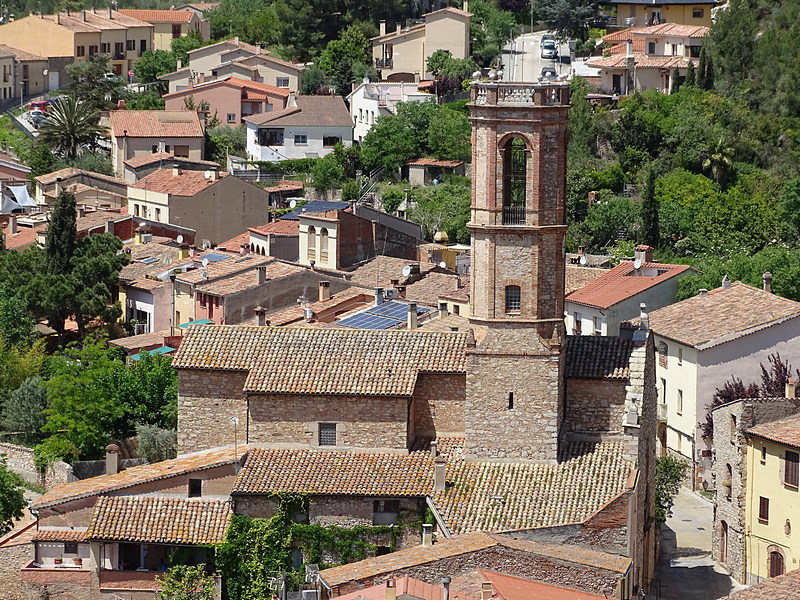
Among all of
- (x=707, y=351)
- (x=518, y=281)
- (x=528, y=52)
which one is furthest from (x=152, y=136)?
(x=518, y=281)

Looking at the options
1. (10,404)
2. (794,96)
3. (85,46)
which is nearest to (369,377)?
(10,404)

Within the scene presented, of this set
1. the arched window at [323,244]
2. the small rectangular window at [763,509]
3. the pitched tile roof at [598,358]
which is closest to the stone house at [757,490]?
the small rectangular window at [763,509]

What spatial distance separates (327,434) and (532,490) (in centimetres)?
474

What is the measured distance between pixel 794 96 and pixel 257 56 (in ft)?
95.9

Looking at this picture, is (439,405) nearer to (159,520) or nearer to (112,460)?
(159,520)

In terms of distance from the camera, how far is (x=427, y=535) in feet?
141

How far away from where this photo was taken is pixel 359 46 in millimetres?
114438

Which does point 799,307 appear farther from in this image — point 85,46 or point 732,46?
point 85,46

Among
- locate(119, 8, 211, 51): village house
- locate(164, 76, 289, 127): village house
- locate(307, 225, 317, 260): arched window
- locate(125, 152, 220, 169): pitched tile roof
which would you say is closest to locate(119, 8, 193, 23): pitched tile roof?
locate(119, 8, 211, 51): village house

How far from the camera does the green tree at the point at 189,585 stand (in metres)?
43.7

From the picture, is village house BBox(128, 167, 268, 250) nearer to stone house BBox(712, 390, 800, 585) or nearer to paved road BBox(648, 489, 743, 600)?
paved road BBox(648, 489, 743, 600)

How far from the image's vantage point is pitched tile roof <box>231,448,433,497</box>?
4450 centimetres

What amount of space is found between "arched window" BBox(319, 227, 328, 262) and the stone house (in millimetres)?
24841

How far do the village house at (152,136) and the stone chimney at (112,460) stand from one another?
47302 millimetres
